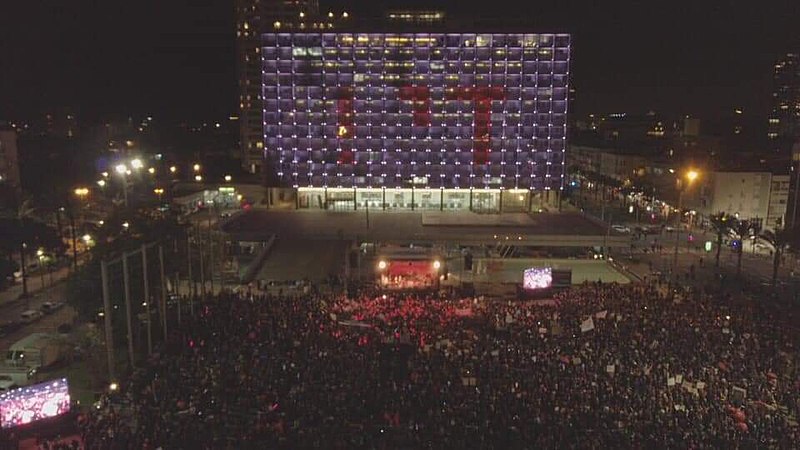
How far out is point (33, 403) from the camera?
17094 millimetres

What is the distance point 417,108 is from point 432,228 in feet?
59.4

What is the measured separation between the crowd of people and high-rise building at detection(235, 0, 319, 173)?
7700 centimetres

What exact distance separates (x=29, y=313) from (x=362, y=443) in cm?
2230

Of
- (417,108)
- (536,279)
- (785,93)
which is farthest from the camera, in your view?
(785,93)

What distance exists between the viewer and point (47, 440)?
664 inches

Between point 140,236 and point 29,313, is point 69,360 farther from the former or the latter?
point 29,313

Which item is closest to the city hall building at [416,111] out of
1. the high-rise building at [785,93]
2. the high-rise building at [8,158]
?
the high-rise building at [8,158]

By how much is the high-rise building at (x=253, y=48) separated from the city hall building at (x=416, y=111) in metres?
36.7

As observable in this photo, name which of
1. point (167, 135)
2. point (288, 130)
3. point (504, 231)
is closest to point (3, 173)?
point (288, 130)

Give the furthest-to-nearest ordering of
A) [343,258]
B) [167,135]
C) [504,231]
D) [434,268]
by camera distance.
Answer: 1. [167,135]
2. [504,231]
3. [343,258]
4. [434,268]

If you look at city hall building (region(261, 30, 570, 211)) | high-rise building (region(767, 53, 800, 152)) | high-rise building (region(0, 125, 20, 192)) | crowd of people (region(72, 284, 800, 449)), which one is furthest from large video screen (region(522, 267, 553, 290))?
high-rise building (region(767, 53, 800, 152))

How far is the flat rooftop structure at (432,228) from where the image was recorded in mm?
46312

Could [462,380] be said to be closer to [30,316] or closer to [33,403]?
[33,403]

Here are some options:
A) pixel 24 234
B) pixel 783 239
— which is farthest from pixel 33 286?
pixel 783 239
